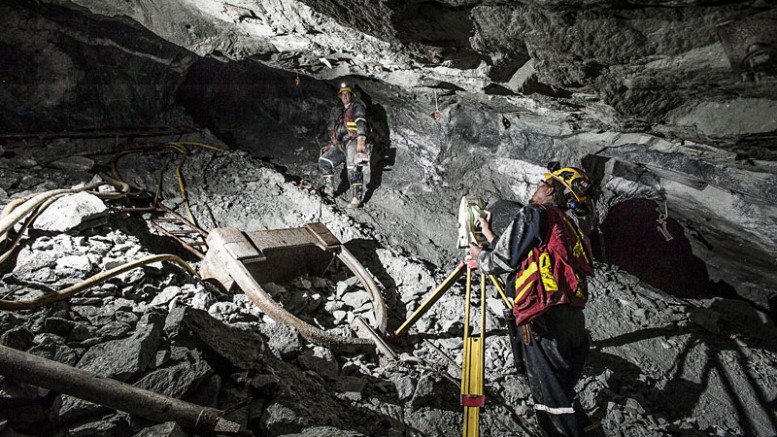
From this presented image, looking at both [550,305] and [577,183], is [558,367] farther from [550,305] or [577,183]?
[577,183]

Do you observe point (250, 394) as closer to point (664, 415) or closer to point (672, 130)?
point (664, 415)

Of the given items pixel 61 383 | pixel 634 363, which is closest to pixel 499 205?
pixel 634 363

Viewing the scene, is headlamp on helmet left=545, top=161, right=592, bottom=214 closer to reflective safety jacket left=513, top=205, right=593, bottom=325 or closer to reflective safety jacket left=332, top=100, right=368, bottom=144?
reflective safety jacket left=513, top=205, right=593, bottom=325

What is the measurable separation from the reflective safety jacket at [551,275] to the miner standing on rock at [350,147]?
14.1 ft

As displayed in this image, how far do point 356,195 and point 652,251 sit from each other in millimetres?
5934

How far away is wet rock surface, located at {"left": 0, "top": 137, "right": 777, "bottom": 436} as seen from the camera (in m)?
2.05

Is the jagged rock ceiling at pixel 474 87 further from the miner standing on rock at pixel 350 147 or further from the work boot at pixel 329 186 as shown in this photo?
the work boot at pixel 329 186

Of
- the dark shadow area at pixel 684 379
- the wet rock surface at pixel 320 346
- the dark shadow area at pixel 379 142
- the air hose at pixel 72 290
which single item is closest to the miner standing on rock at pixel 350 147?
the dark shadow area at pixel 379 142

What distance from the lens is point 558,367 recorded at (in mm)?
2744

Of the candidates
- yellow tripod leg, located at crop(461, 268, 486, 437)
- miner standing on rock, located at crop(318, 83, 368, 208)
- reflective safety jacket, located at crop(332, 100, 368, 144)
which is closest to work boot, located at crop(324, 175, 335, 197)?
miner standing on rock, located at crop(318, 83, 368, 208)

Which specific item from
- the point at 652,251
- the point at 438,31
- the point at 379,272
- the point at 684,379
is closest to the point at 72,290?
the point at 379,272

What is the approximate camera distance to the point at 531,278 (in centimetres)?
274

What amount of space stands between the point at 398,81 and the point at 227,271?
3648mm

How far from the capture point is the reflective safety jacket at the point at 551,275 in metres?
2.70
